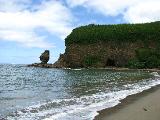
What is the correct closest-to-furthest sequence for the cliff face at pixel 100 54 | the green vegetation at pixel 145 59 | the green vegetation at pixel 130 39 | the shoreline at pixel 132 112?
1. the shoreline at pixel 132 112
2. the green vegetation at pixel 145 59
3. the green vegetation at pixel 130 39
4. the cliff face at pixel 100 54

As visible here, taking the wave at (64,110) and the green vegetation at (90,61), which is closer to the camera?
the wave at (64,110)

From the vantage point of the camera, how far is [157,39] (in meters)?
88.8

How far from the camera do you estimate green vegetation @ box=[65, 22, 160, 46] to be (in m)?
89.9

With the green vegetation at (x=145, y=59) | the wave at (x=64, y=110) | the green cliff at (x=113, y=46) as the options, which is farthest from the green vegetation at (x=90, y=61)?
the wave at (x=64, y=110)

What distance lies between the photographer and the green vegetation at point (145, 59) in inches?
3317

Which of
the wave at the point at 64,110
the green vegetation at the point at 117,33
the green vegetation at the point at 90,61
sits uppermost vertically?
the green vegetation at the point at 117,33

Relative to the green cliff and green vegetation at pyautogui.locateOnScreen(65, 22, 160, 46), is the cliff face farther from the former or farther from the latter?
green vegetation at pyautogui.locateOnScreen(65, 22, 160, 46)

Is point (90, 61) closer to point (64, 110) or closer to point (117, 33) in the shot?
point (117, 33)

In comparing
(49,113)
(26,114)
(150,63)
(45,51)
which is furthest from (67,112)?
(45,51)

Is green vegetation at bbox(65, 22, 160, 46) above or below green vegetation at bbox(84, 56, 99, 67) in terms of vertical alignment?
above

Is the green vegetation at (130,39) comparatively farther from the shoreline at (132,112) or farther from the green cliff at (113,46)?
the shoreline at (132,112)

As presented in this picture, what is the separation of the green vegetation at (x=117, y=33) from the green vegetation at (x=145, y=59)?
2901 mm

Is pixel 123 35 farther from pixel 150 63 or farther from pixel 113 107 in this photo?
pixel 113 107

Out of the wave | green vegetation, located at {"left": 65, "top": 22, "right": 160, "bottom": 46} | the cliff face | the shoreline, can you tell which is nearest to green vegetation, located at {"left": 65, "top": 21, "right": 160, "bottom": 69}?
green vegetation, located at {"left": 65, "top": 22, "right": 160, "bottom": 46}
